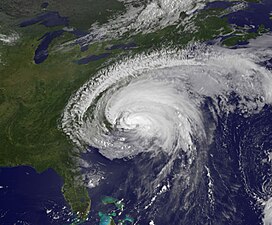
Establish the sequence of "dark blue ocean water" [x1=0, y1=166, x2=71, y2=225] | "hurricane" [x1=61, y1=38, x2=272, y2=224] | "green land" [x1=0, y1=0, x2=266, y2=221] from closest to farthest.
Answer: "dark blue ocean water" [x1=0, y1=166, x2=71, y2=225] < "hurricane" [x1=61, y1=38, x2=272, y2=224] < "green land" [x1=0, y1=0, x2=266, y2=221]

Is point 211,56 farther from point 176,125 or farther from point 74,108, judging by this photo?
point 74,108

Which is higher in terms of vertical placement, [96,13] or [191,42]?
[96,13]

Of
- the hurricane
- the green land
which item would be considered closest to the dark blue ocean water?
the green land

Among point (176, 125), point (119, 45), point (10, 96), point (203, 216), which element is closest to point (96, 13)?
point (119, 45)

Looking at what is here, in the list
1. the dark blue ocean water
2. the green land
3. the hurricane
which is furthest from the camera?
the green land

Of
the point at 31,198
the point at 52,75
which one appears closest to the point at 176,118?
the point at 52,75

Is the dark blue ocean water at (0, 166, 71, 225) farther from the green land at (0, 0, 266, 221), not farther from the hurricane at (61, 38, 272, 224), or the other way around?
the hurricane at (61, 38, 272, 224)

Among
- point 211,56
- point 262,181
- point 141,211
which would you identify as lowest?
point 262,181
